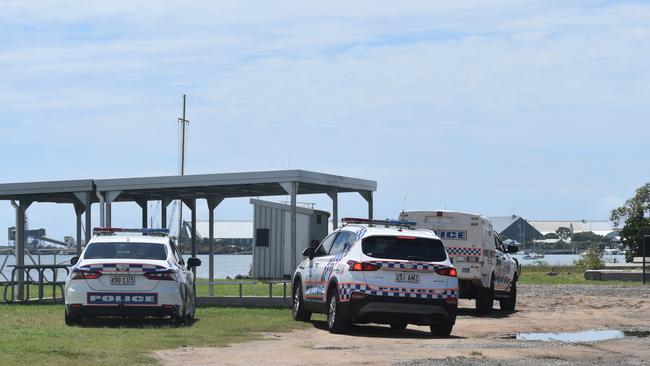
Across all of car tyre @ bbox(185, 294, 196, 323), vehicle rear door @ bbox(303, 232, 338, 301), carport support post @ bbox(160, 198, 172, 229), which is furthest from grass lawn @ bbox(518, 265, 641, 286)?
car tyre @ bbox(185, 294, 196, 323)

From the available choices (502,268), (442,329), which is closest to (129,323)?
(442,329)

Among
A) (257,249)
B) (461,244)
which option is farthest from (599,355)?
(257,249)

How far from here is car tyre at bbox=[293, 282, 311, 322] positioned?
69.4 feet

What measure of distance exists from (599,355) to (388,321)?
13.9 feet

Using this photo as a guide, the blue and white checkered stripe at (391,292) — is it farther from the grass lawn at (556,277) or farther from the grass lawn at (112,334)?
the grass lawn at (556,277)

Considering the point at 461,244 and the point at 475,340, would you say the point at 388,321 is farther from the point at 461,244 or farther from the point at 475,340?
the point at 461,244

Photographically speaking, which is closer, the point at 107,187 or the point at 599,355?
the point at 599,355

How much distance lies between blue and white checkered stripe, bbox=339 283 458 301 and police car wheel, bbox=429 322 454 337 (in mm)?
515

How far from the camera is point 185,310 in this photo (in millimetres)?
19484

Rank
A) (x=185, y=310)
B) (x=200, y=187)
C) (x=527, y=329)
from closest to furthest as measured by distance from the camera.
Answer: (x=185, y=310)
(x=527, y=329)
(x=200, y=187)

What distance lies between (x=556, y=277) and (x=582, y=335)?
108 feet

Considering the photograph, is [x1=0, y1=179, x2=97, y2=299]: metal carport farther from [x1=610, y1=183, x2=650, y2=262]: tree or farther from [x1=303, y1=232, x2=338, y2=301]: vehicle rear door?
[x1=610, y1=183, x2=650, y2=262]: tree

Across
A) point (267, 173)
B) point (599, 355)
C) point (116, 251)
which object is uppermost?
point (267, 173)

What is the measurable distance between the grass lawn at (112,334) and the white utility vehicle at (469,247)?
12.2 ft
